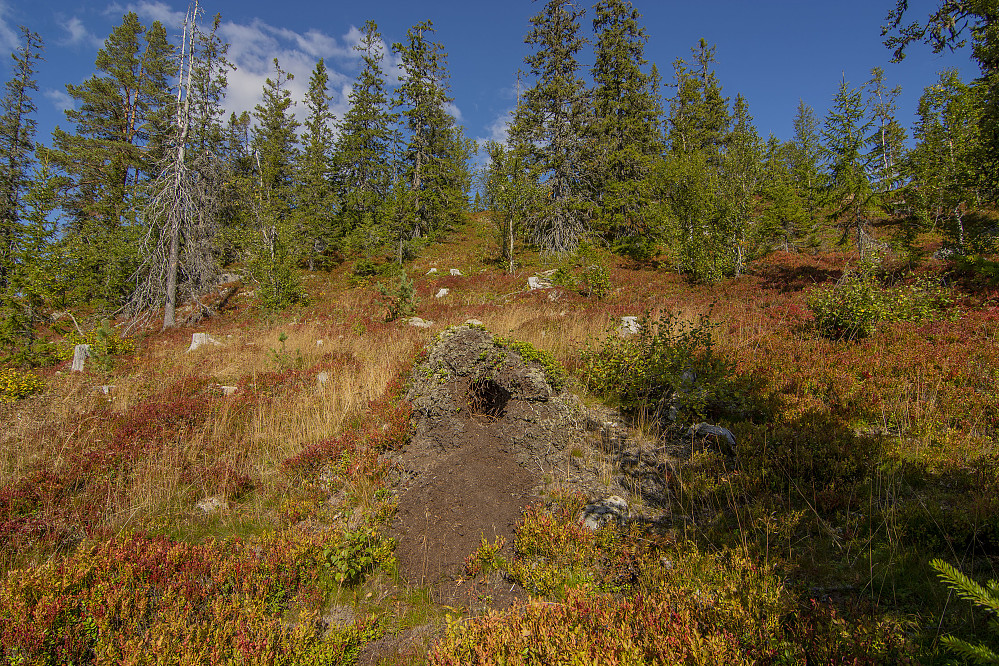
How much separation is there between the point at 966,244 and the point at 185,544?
18.7 metres

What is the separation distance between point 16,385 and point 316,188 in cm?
2313

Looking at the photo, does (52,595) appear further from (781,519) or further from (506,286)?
(506,286)

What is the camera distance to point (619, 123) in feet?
82.9

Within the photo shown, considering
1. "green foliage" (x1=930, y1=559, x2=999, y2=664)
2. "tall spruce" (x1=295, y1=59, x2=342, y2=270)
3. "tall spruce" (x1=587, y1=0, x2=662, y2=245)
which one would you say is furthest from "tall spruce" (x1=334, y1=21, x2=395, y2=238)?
"green foliage" (x1=930, y1=559, x2=999, y2=664)

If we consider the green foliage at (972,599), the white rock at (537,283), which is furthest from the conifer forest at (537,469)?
the white rock at (537,283)

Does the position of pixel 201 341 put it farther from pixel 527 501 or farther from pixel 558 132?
pixel 558 132

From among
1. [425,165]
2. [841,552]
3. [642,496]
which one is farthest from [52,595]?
[425,165]

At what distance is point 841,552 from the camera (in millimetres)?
3297

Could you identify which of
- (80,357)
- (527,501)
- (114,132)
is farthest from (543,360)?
(114,132)

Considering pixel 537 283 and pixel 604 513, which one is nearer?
pixel 604 513

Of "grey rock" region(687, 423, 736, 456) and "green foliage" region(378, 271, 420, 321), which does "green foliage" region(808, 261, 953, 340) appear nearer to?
"grey rock" region(687, 423, 736, 456)

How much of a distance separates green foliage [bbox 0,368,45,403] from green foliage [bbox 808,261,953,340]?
53.5 feet

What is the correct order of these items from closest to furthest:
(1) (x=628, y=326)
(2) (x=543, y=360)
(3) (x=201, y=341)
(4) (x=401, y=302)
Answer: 1. (2) (x=543, y=360)
2. (1) (x=628, y=326)
3. (3) (x=201, y=341)
4. (4) (x=401, y=302)

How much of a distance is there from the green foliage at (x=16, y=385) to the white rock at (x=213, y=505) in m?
5.61
